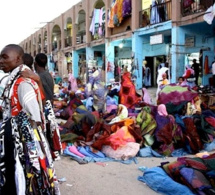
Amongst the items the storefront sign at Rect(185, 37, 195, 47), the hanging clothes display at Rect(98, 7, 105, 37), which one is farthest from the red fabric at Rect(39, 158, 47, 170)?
the hanging clothes display at Rect(98, 7, 105, 37)

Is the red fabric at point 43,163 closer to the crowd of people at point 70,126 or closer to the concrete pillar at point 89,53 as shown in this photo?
the crowd of people at point 70,126

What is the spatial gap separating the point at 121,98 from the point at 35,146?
A: 20.9ft

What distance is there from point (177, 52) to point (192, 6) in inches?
79.3

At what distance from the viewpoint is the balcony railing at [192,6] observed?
38.6ft

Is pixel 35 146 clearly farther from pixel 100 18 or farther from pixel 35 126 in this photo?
pixel 100 18

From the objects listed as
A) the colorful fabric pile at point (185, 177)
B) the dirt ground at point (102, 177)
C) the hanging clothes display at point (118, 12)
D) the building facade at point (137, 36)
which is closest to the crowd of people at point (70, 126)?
the dirt ground at point (102, 177)

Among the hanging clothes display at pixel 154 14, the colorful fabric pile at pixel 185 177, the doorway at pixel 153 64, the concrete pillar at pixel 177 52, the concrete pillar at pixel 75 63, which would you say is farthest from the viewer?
the concrete pillar at pixel 75 63

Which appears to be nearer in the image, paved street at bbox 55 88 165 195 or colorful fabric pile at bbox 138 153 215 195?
colorful fabric pile at bbox 138 153 215 195

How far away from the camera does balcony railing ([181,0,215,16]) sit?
11756 millimetres

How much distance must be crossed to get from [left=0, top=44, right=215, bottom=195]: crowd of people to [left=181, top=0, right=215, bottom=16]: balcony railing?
2.81 m

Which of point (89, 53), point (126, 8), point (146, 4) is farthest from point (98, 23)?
point (146, 4)

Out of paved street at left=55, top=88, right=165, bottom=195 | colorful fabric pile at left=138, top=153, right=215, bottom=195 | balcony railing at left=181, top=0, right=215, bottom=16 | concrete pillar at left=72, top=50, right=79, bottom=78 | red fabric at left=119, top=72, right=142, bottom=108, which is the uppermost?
balcony railing at left=181, top=0, right=215, bottom=16

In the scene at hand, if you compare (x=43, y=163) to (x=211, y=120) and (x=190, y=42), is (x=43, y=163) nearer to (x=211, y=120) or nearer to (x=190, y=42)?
(x=211, y=120)

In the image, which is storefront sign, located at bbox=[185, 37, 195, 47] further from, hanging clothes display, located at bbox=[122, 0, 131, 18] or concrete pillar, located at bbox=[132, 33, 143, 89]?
hanging clothes display, located at bbox=[122, 0, 131, 18]
